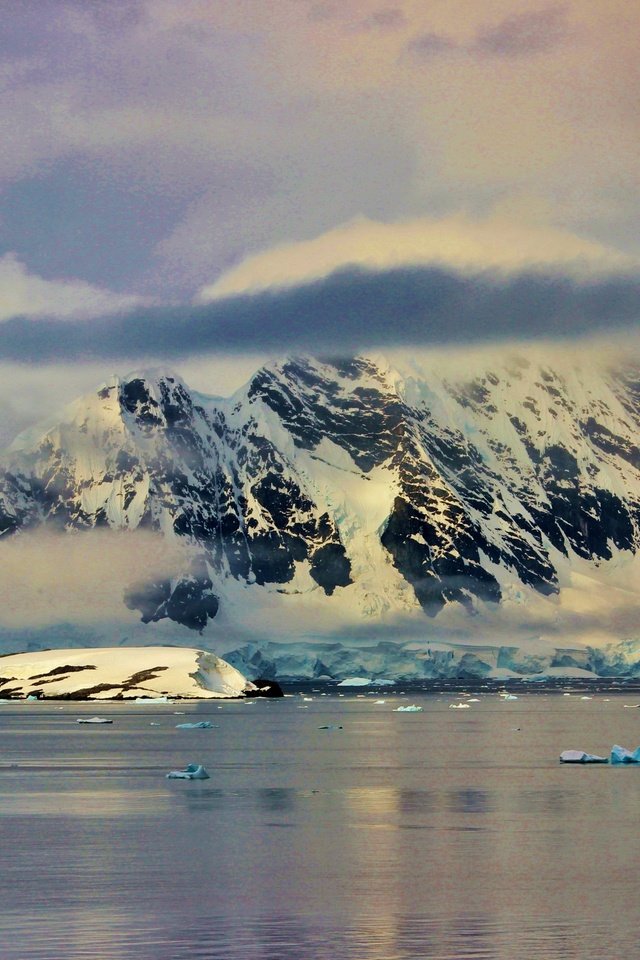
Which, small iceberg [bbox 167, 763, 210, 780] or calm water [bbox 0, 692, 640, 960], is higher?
small iceberg [bbox 167, 763, 210, 780]

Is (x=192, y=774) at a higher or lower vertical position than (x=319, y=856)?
higher

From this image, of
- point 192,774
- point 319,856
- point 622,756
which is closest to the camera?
point 319,856

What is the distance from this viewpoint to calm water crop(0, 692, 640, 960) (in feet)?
105

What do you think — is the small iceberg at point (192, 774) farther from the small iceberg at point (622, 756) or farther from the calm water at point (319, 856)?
the small iceberg at point (622, 756)

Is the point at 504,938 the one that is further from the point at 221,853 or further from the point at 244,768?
the point at 244,768

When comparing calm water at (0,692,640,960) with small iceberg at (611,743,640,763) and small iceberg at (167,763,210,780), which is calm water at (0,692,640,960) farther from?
small iceberg at (611,743,640,763)

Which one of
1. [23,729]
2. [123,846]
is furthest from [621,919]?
[23,729]

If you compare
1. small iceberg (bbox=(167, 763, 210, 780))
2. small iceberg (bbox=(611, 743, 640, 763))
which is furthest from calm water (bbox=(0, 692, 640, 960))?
small iceberg (bbox=(611, 743, 640, 763))

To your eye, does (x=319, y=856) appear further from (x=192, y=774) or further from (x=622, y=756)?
(x=622, y=756)

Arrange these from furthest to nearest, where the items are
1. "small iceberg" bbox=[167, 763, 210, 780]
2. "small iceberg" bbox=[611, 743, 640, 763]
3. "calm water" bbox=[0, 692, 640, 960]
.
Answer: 1. "small iceberg" bbox=[611, 743, 640, 763]
2. "small iceberg" bbox=[167, 763, 210, 780]
3. "calm water" bbox=[0, 692, 640, 960]

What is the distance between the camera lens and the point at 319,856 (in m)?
44.6

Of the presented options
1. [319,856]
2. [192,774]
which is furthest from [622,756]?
[319,856]

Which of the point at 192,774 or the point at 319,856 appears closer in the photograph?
the point at 319,856

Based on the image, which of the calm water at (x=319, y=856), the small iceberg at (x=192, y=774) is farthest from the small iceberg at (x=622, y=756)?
the small iceberg at (x=192, y=774)
